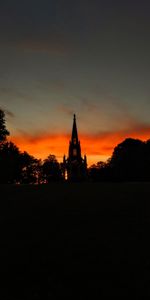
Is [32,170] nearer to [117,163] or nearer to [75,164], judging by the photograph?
[75,164]

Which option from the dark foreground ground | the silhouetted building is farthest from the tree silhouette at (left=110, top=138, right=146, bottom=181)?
the dark foreground ground

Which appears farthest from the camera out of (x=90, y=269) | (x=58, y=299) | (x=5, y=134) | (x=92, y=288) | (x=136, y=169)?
(x=136, y=169)

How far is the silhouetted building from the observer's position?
7596cm

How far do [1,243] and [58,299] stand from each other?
493 cm

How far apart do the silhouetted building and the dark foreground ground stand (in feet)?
191

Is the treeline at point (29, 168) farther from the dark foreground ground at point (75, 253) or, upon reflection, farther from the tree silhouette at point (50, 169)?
the dark foreground ground at point (75, 253)

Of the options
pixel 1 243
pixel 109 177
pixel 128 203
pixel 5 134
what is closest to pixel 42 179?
pixel 109 177

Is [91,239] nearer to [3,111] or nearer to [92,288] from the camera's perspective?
[92,288]

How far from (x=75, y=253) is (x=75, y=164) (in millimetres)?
67211

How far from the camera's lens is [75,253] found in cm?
1023

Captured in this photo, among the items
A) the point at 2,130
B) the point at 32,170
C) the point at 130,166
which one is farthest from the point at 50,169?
the point at 2,130

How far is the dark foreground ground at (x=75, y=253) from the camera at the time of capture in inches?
306

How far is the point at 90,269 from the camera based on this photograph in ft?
29.3

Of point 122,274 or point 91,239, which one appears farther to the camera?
point 91,239
